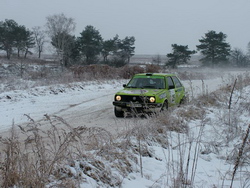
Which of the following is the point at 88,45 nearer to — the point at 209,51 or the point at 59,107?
the point at 209,51

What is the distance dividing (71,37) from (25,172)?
50.1m

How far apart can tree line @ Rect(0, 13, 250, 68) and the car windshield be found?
37380 millimetres

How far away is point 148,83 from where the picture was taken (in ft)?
32.2

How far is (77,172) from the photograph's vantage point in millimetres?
3168

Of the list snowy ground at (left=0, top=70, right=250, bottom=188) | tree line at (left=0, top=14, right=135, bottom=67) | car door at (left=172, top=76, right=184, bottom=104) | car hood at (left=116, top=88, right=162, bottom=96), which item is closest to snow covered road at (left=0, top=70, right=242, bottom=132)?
snowy ground at (left=0, top=70, right=250, bottom=188)

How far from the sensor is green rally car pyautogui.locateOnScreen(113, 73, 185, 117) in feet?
28.2

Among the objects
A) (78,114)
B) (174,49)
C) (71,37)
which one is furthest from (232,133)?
Answer: (174,49)

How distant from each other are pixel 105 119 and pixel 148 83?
2064 mm

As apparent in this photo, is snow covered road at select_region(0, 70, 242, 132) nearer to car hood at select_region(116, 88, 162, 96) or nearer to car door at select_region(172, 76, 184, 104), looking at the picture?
car door at select_region(172, 76, 184, 104)

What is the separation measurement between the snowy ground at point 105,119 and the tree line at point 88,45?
99.5 feet

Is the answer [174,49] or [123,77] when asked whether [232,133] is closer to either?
[123,77]

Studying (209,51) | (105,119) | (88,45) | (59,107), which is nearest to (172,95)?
(105,119)

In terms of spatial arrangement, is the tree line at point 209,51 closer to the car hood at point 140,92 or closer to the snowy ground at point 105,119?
the snowy ground at point 105,119

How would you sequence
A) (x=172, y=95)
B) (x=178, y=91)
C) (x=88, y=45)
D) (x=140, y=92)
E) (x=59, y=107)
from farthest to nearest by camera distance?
1. (x=88, y=45)
2. (x=59, y=107)
3. (x=178, y=91)
4. (x=172, y=95)
5. (x=140, y=92)
